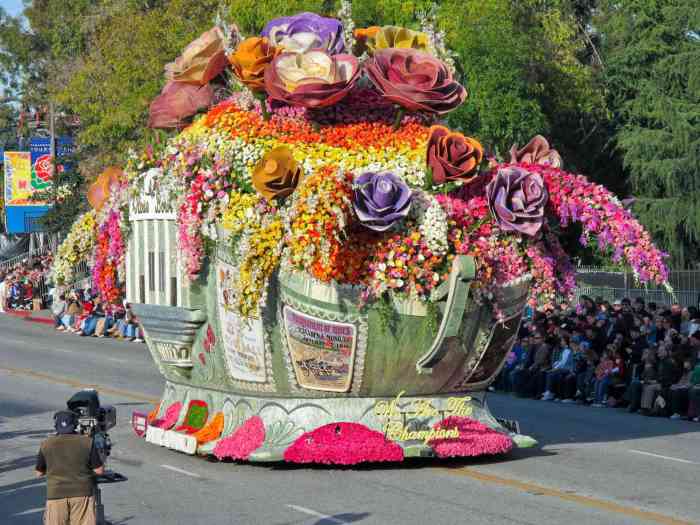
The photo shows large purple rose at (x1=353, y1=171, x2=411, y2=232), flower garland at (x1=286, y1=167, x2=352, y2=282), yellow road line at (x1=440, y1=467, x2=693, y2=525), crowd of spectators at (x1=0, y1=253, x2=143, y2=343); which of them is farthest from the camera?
crowd of spectators at (x1=0, y1=253, x2=143, y2=343)

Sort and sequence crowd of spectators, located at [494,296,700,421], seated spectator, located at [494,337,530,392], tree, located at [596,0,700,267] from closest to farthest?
crowd of spectators, located at [494,296,700,421] < seated spectator, located at [494,337,530,392] < tree, located at [596,0,700,267]

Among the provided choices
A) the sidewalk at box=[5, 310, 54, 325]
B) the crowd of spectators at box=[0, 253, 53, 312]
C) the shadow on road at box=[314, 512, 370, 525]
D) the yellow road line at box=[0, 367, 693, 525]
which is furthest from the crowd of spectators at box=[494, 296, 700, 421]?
the crowd of spectators at box=[0, 253, 53, 312]

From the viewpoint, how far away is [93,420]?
1034 cm

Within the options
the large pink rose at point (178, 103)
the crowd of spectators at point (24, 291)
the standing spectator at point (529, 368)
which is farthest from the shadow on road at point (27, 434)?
the crowd of spectators at point (24, 291)

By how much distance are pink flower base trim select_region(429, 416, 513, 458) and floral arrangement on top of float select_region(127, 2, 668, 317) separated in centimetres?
153

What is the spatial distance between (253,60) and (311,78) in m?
0.80

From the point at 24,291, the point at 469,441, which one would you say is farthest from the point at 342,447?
the point at 24,291

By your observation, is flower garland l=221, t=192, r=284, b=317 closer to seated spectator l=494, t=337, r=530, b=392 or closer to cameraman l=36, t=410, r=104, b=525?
cameraman l=36, t=410, r=104, b=525

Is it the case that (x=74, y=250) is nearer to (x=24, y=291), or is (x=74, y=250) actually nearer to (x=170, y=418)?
(x=170, y=418)

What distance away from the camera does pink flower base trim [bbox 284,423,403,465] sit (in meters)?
14.4

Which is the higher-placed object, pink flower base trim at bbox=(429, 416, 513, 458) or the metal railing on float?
the metal railing on float

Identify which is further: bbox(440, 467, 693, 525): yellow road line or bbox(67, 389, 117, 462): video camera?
bbox(440, 467, 693, 525): yellow road line

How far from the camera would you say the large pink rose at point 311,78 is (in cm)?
1444

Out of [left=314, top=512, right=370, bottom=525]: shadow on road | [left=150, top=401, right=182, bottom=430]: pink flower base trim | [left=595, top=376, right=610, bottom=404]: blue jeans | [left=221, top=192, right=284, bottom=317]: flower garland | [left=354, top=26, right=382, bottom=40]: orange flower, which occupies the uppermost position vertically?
[left=354, top=26, right=382, bottom=40]: orange flower
